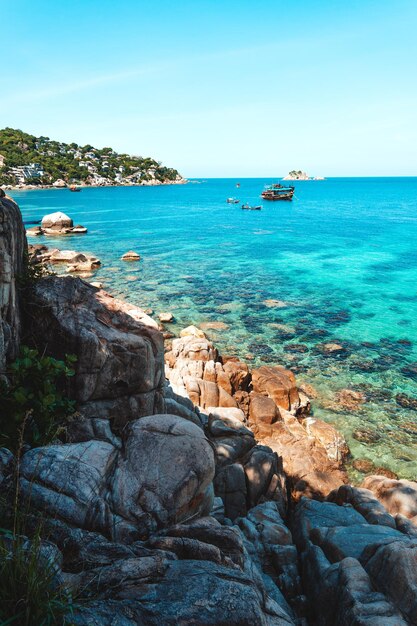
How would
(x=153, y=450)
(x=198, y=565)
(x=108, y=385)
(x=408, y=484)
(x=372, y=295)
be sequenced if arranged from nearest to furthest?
(x=198, y=565)
(x=153, y=450)
(x=108, y=385)
(x=408, y=484)
(x=372, y=295)

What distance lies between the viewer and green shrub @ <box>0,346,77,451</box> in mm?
7012

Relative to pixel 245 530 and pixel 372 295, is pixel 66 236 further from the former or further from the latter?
pixel 245 530

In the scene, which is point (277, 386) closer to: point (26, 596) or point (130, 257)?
point (26, 596)

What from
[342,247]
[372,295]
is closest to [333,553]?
[372,295]

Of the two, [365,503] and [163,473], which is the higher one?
[163,473]

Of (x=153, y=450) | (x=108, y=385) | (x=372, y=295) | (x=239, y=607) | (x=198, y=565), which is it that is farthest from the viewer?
(x=372, y=295)

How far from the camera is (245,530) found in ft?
33.0

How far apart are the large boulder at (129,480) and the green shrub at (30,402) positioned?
0.57 metres

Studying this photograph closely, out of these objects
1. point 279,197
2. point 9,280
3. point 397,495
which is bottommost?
point 397,495

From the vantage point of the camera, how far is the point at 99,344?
9.83 meters

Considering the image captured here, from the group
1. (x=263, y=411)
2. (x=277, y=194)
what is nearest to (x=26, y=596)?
(x=263, y=411)

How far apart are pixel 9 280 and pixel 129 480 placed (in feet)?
16.2

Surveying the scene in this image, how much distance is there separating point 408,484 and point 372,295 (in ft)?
89.2

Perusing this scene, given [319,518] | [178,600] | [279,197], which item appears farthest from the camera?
[279,197]
